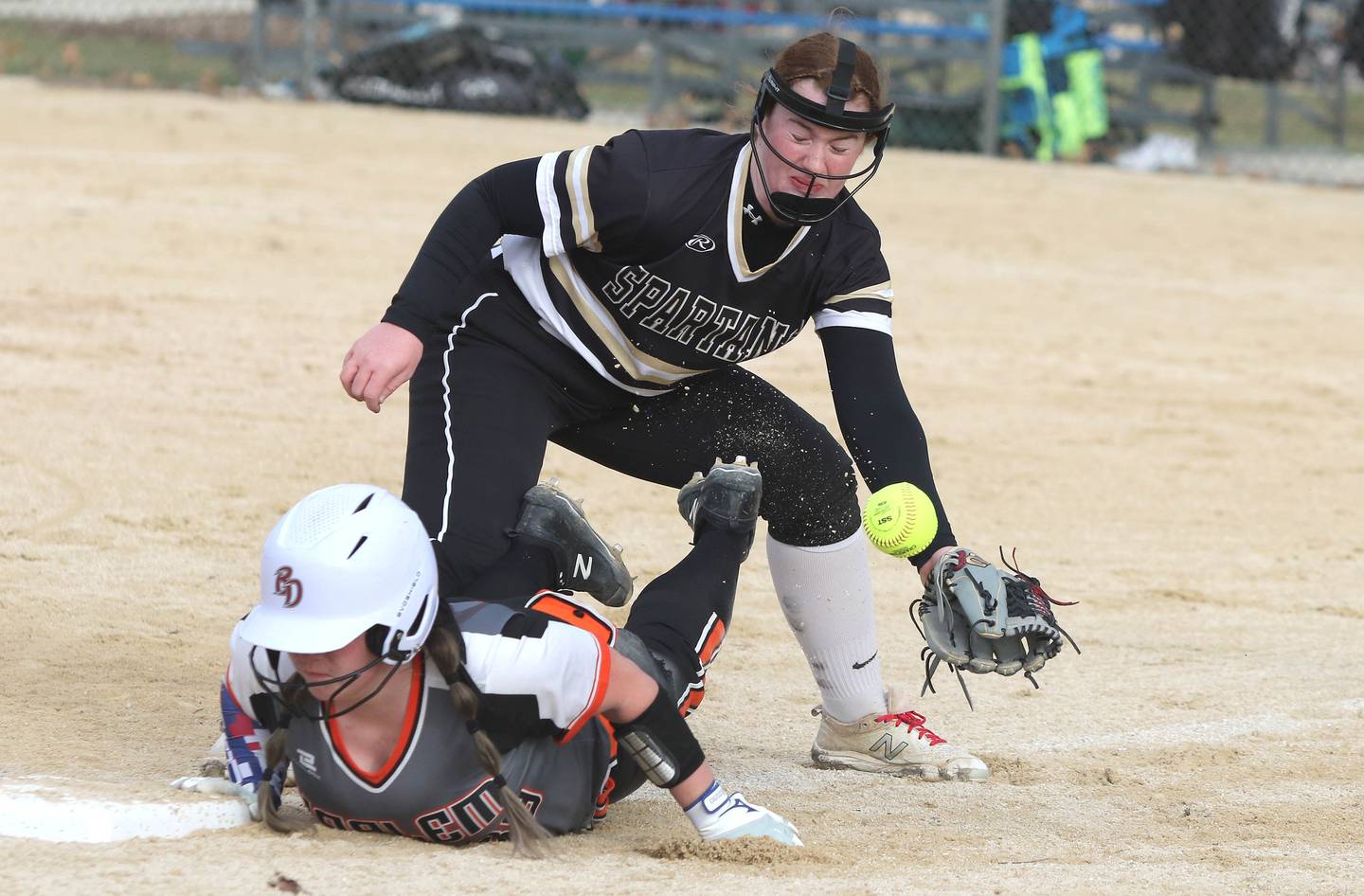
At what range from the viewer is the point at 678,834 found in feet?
11.4

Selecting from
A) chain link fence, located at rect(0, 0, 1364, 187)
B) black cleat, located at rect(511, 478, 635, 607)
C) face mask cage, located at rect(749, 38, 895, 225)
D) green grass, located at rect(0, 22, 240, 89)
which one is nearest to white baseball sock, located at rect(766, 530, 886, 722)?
black cleat, located at rect(511, 478, 635, 607)

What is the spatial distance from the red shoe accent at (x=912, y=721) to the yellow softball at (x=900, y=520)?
2.59 feet

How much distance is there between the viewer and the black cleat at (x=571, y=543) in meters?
3.69

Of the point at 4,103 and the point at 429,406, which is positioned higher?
the point at 429,406

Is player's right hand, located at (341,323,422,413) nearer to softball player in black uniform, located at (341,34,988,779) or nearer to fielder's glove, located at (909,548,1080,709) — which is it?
softball player in black uniform, located at (341,34,988,779)

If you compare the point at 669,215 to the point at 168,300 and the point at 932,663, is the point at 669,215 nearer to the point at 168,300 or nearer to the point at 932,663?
the point at 932,663

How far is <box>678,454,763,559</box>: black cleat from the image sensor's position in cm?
380

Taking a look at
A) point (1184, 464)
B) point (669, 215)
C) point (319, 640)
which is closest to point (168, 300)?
point (1184, 464)

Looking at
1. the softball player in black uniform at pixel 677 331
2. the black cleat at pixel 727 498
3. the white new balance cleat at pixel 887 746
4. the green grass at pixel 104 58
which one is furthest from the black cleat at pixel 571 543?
the green grass at pixel 104 58

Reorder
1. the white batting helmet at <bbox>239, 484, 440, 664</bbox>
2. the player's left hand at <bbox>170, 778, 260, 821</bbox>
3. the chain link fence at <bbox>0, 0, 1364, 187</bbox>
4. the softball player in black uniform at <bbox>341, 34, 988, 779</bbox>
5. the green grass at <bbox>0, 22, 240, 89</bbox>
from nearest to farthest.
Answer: the white batting helmet at <bbox>239, 484, 440, 664</bbox> < the player's left hand at <bbox>170, 778, 260, 821</bbox> < the softball player in black uniform at <bbox>341, 34, 988, 779</bbox> < the chain link fence at <bbox>0, 0, 1364, 187</bbox> < the green grass at <bbox>0, 22, 240, 89</bbox>

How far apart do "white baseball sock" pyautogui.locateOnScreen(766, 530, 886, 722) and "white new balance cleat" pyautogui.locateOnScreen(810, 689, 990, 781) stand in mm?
28

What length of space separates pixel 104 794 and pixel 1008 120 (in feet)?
38.3

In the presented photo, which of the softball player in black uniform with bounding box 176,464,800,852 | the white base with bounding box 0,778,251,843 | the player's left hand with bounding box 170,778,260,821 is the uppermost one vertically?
the softball player in black uniform with bounding box 176,464,800,852

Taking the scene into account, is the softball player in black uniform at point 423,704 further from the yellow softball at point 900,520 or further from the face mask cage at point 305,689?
the yellow softball at point 900,520
